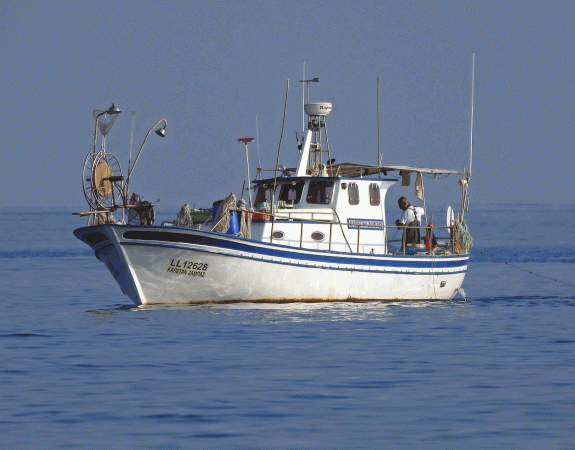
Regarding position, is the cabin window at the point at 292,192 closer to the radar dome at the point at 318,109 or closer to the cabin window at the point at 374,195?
the cabin window at the point at 374,195

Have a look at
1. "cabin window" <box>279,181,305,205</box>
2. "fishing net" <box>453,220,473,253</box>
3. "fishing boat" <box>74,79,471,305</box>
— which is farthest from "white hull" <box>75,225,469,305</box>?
"fishing net" <box>453,220,473,253</box>

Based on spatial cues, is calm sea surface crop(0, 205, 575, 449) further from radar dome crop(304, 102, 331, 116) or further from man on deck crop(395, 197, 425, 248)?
radar dome crop(304, 102, 331, 116)

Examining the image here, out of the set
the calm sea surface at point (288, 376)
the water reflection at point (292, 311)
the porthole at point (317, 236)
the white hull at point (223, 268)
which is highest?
the porthole at point (317, 236)

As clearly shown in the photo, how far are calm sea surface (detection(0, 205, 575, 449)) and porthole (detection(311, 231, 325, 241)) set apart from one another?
1834mm

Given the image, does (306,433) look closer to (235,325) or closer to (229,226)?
(235,325)

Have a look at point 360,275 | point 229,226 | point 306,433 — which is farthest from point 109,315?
point 306,433

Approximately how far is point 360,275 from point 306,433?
44.7ft

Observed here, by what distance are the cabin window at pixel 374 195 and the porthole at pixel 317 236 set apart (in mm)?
2235

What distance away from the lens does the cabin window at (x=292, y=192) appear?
28.4 metres

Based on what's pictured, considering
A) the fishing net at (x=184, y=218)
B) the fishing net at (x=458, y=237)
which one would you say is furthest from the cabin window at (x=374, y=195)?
the fishing net at (x=184, y=218)

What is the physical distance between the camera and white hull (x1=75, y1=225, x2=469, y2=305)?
2478 cm

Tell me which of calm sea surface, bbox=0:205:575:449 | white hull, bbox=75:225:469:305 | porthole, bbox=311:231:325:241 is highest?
porthole, bbox=311:231:325:241

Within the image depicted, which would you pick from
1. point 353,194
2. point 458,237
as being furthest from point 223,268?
point 458,237

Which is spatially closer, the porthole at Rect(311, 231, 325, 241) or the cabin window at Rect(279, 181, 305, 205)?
the porthole at Rect(311, 231, 325, 241)
